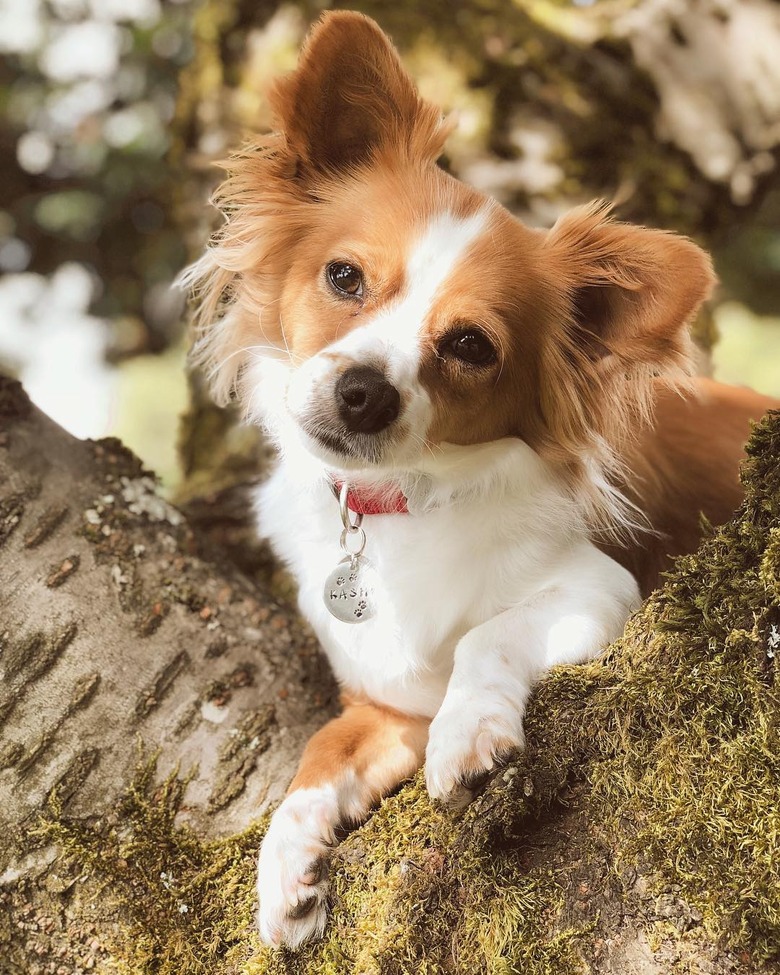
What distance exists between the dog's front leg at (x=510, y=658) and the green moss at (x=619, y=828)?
0.05 meters

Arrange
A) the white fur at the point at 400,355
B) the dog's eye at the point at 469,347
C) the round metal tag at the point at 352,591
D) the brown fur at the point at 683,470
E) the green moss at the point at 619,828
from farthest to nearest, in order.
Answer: the brown fur at the point at 683,470, the round metal tag at the point at 352,591, the dog's eye at the point at 469,347, the white fur at the point at 400,355, the green moss at the point at 619,828

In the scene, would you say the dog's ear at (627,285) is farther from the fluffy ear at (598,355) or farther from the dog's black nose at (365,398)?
the dog's black nose at (365,398)

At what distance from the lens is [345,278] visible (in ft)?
7.10

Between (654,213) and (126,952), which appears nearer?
(126,952)

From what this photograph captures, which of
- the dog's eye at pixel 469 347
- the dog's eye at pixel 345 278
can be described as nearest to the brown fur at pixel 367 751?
the dog's eye at pixel 469 347

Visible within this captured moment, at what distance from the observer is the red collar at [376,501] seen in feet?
7.41

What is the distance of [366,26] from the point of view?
2.08 metres

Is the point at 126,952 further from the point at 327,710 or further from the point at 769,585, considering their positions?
the point at 769,585

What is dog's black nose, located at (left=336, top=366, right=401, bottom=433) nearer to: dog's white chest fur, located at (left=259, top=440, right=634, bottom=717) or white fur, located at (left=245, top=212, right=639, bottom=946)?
white fur, located at (left=245, top=212, right=639, bottom=946)

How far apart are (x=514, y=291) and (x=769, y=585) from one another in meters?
1.11

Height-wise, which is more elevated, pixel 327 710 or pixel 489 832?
pixel 489 832

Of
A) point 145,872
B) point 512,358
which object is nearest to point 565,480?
point 512,358

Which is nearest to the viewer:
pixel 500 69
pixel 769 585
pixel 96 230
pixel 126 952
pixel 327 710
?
pixel 769 585

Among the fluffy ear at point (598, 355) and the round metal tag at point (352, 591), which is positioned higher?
the fluffy ear at point (598, 355)
